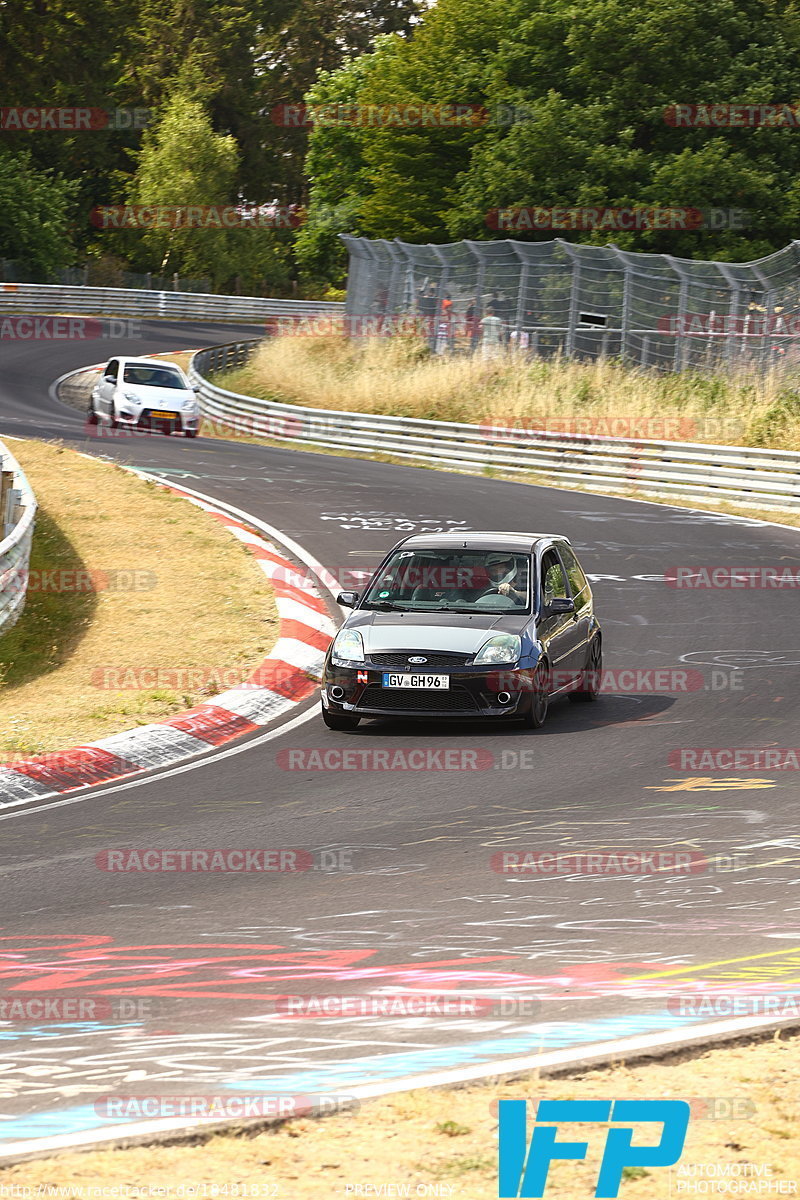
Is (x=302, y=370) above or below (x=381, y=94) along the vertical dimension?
below

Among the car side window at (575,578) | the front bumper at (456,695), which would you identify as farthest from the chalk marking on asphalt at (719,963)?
the car side window at (575,578)

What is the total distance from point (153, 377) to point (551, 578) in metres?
22.3

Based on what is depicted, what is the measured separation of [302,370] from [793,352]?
15.3 m

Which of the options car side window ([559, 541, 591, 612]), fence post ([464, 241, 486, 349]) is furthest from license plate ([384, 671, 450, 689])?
fence post ([464, 241, 486, 349])

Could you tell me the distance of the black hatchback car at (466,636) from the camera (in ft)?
38.1

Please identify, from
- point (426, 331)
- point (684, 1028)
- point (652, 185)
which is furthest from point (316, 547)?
point (652, 185)

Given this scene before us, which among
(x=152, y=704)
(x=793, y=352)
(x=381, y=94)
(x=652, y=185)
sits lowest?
(x=152, y=704)

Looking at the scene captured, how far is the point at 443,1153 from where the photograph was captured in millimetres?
4379

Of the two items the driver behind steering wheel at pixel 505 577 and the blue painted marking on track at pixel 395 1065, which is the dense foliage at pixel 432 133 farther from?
the blue painted marking on track at pixel 395 1065

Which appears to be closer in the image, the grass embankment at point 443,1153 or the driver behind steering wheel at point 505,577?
the grass embankment at point 443,1153

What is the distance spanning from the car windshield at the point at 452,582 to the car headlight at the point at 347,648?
56 centimetres

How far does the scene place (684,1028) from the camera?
5.41 m

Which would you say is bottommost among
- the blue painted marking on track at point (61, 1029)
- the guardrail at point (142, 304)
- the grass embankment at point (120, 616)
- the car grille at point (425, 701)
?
the grass embankment at point (120, 616)

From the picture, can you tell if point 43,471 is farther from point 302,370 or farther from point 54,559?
point 302,370
